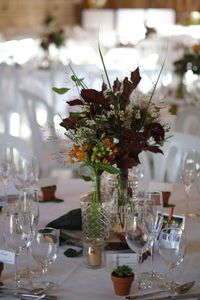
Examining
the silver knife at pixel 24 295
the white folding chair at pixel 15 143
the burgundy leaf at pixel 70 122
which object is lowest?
the silver knife at pixel 24 295

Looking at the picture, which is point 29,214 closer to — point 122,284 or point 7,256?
point 7,256

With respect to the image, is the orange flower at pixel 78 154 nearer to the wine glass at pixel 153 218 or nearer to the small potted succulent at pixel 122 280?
the wine glass at pixel 153 218

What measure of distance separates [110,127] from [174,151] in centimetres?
141

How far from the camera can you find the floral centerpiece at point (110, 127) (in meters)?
1.89

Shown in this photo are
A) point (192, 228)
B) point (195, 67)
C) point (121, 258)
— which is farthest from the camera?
point (195, 67)

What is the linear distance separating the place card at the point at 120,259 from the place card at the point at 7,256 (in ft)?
0.88

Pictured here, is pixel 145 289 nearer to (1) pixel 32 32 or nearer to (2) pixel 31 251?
(2) pixel 31 251

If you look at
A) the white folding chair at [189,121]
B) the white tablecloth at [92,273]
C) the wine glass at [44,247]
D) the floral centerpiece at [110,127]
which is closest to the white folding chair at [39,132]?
the white folding chair at [189,121]

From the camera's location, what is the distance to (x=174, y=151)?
10.8ft

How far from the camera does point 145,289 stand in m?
1.71

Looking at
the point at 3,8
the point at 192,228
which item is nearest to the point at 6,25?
the point at 3,8

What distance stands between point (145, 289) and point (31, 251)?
0.32m

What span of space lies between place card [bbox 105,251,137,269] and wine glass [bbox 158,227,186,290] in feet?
0.51

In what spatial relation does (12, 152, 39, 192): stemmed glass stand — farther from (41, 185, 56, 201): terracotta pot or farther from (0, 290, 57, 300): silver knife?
(0, 290, 57, 300): silver knife
